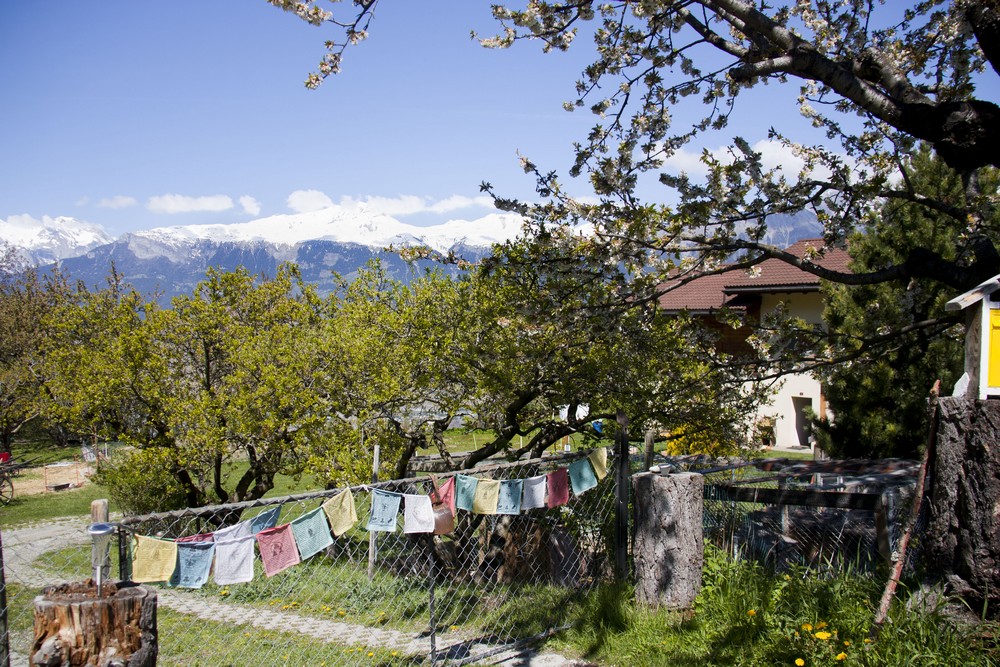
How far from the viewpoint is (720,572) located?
18.7 ft

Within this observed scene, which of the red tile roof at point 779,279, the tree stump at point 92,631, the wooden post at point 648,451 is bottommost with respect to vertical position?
the wooden post at point 648,451

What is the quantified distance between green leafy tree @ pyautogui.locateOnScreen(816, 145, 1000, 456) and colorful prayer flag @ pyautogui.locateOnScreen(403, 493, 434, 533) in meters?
5.90

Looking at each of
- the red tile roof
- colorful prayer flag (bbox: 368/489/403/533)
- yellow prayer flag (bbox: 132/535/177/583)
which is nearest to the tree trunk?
colorful prayer flag (bbox: 368/489/403/533)

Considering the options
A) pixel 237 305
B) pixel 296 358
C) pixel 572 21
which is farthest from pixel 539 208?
pixel 237 305

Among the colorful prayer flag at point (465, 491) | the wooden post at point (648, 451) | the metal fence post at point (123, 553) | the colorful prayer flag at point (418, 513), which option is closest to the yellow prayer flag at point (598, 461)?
the colorful prayer flag at point (465, 491)

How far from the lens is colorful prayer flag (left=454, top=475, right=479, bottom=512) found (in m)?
5.23

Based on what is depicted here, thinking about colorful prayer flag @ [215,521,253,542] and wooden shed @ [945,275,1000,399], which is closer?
colorful prayer flag @ [215,521,253,542]

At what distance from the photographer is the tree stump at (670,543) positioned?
18.3ft

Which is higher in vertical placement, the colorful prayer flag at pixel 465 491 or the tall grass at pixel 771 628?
the colorful prayer flag at pixel 465 491

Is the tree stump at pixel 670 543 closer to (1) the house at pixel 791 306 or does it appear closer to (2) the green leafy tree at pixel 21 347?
(1) the house at pixel 791 306

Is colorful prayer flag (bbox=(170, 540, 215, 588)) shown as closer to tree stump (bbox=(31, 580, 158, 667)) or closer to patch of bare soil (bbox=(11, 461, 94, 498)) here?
tree stump (bbox=(31, 580, 158, 667))

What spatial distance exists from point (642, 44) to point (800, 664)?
192 inches

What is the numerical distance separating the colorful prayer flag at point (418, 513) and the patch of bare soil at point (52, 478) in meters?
19.3

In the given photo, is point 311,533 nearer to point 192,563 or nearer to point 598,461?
point 192,563
